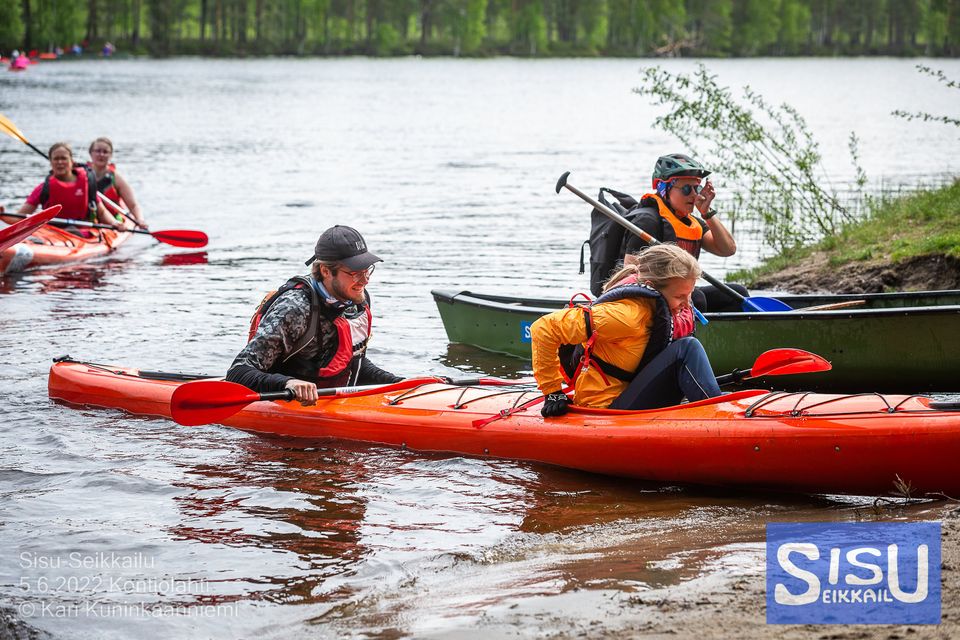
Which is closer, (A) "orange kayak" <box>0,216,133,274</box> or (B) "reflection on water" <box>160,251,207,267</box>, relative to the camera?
(A) "orange kayak" <box>0,216,133,274</box>

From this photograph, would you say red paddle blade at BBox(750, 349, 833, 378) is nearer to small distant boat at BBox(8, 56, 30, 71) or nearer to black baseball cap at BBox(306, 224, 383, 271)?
black baseball cap at BBox(306, 224, 383, 271)

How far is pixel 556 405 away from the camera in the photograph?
541cm

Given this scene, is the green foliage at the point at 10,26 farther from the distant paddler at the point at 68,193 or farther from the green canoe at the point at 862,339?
the green canoe at the point at 862,339

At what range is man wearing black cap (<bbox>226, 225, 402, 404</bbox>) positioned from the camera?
18.0 ft

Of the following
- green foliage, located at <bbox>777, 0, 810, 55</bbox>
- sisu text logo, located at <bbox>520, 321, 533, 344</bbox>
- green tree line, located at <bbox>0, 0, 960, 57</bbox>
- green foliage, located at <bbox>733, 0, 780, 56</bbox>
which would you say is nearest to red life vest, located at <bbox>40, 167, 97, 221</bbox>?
sisu text logo, located at <bbox>520, 321, 533, 344</bbox>

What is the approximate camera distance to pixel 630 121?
114ft

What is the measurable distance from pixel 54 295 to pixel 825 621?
29.2ft

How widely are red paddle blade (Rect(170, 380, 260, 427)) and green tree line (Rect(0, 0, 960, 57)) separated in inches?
3188

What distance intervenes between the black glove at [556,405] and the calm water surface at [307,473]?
31 cm

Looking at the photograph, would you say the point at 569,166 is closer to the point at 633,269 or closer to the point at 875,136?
the point at 875,136

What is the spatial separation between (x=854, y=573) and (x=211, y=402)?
10.1ft

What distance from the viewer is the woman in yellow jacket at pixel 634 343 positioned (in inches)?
197

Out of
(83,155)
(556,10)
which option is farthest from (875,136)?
(556,10)

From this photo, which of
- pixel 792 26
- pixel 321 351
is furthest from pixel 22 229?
pixel 792 26
